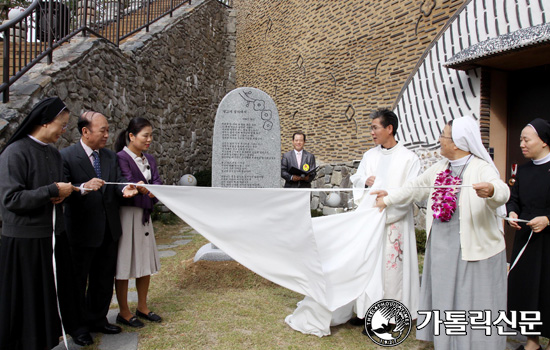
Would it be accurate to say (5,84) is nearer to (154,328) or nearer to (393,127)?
(154,328)

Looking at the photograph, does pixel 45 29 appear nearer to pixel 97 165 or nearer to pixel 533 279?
pixel 97 165

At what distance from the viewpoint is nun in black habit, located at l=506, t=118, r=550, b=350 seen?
2.96m

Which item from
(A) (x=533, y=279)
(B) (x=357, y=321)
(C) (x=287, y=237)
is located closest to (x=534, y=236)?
(A) (x=533, y=279)

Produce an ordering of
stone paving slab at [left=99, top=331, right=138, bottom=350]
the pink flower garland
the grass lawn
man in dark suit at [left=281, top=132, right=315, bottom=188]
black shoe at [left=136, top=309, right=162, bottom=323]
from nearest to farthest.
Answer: the pink flower garland < stone paving slab at [left=99, top=331, right=138, bottom=350] < the grass lawn < black shoe at [left=136, top=309, right=162, bottom=323] < man in dark suit at [left=281, top=132, right=315, bottom=188]

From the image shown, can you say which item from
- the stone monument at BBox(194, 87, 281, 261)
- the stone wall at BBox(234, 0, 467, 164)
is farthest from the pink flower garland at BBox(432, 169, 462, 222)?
the stone wall at BBox(234, 0, 467, 164)

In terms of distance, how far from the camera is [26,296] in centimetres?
254

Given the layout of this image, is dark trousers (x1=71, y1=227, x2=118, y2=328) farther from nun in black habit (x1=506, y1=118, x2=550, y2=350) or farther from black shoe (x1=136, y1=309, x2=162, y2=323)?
nun in black habit (x1=506, y1=118, x2=550, y2=350)

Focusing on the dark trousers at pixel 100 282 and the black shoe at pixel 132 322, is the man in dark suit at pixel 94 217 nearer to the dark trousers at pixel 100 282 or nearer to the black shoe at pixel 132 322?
the dark trousers at pixel 100 282

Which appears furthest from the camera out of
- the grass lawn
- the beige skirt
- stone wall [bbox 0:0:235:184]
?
stone wall [bbox 0:0:235:184]

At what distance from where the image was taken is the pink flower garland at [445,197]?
108 inches

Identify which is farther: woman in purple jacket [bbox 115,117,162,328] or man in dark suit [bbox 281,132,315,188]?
man in dark suit [bbox 281,132,315,188]

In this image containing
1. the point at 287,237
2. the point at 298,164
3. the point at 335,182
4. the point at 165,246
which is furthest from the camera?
the point at 335,182

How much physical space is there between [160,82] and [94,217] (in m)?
7.35

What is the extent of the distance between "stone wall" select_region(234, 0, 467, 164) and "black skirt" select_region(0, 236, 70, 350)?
20.0 feet
